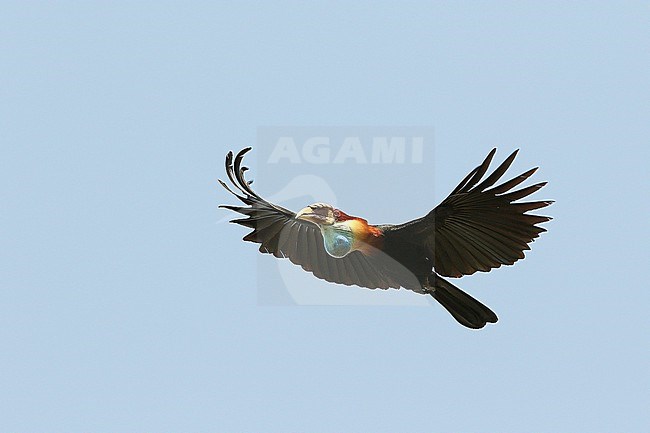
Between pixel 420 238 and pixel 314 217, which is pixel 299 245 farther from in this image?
pixel 420 238

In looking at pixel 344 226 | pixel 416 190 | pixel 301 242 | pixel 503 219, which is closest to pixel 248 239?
pixel 301 242

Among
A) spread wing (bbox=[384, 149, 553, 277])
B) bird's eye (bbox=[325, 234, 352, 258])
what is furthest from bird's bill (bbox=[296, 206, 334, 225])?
spread wing (bbox=[384, 149, 553, 277])

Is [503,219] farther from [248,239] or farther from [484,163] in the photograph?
[248,239]

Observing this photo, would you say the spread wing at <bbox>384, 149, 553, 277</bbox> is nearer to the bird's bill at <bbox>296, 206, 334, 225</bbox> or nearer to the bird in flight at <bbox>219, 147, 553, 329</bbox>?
the bird in flight at <bbox>219, 147, 553, 329</bbox>

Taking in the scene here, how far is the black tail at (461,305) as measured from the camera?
7199mm

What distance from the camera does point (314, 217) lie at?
23.6 feet

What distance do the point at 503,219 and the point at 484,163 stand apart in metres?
0.56

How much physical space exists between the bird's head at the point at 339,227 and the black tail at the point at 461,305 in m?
0.65

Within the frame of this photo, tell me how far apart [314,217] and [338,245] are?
0.30 m

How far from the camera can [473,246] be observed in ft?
22.9

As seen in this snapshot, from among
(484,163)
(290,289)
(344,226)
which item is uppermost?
(484,163)

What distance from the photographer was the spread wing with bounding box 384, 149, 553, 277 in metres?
6.52
